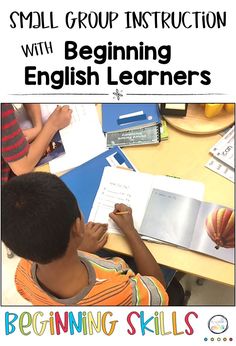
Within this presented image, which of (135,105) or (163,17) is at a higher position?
(163,17)

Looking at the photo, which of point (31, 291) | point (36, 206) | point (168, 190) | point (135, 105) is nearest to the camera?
point (36, 206)

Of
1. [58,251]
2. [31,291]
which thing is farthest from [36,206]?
[31,291]

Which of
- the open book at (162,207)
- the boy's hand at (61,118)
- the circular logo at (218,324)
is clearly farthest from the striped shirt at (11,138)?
the circular logo at (218,324)

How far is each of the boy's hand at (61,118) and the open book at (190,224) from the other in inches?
14.5

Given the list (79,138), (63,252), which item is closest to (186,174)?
(79,138)

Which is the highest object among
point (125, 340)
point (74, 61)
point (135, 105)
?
point (74, 61)

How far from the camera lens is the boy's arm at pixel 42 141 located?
1024 millimetres

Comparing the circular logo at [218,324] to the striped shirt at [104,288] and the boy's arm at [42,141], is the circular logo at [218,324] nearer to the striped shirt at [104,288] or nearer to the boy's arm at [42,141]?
the striped shirt at [104,288]

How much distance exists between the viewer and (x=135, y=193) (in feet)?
3.18

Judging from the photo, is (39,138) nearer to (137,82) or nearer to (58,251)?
(137,82)

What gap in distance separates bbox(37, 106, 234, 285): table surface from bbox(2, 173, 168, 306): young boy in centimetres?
4

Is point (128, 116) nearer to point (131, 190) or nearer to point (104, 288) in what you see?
point (131, 190)

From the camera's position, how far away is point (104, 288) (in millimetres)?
809

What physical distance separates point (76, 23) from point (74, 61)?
0.09 meters
